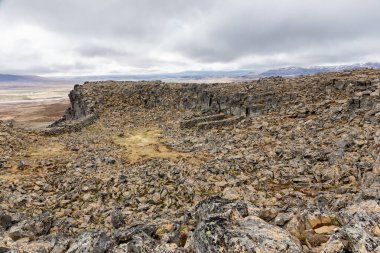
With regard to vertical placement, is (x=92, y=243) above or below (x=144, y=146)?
above

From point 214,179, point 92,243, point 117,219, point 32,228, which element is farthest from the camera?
point 214,179

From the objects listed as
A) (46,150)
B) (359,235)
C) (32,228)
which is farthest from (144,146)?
(359,235)

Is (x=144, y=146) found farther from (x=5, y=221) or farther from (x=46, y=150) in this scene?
(x=5, y=221)

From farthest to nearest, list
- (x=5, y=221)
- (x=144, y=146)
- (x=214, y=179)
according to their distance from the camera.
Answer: (x=144, y=146) < (x=214, y=179) < (x=5, y=221)

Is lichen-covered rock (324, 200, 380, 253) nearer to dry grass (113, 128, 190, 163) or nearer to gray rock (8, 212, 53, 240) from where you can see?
gray rock (8, 212, 53, 240)

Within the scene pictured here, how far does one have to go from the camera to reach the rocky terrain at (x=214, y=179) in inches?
432

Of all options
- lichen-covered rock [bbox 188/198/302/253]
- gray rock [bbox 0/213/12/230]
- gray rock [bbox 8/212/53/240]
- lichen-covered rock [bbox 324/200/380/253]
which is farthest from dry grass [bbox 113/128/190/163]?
lichen-covered rock [bbox 324/200/380/253]

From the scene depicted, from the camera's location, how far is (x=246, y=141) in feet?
102

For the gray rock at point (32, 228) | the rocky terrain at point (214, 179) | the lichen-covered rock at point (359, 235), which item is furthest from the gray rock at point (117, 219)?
the lichen-covered rock at point (359, 235)

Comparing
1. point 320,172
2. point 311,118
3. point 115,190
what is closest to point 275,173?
point 320,172

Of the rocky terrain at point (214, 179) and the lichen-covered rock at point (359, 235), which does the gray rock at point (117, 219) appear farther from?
the lichen-covered rock at point (359, 235)

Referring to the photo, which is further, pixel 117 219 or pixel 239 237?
pixel 117 219

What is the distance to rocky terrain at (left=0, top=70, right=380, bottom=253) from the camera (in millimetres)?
10977

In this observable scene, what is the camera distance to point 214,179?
2230cm
